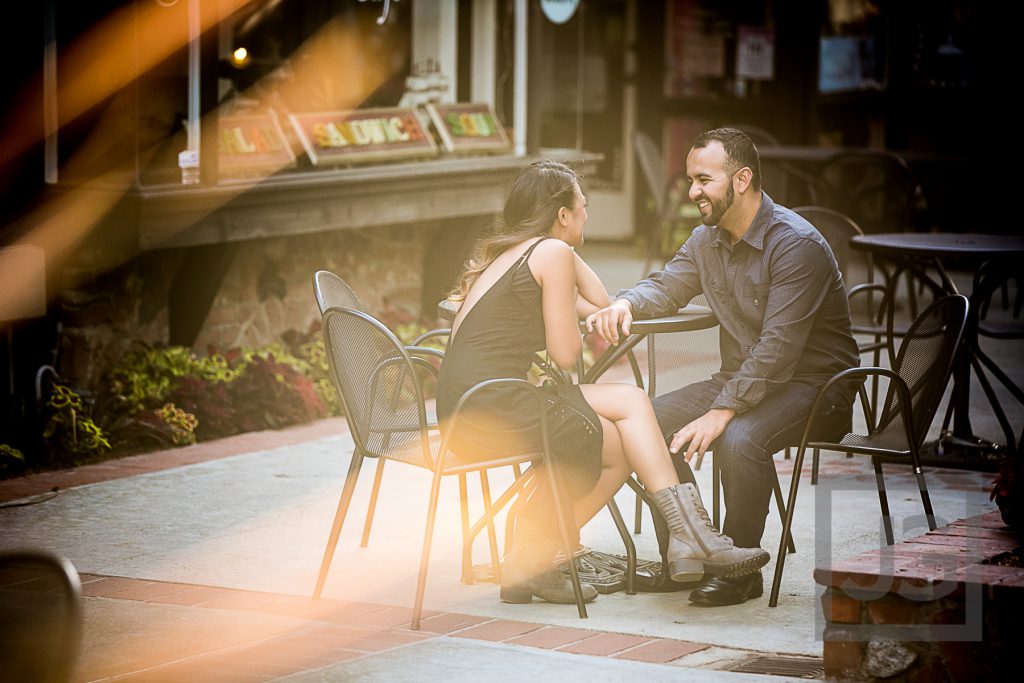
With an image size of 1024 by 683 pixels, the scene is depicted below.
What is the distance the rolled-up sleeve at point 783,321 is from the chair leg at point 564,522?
1.96 feet

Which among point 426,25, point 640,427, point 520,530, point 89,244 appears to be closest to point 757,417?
point 640,427

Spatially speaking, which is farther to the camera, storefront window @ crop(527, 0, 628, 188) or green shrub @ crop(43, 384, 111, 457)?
storefront window @ crop(527, 0, 628, 188)

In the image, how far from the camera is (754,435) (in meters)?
4.74

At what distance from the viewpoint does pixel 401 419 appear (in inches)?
186

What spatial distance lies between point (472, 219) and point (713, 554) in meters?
5.41

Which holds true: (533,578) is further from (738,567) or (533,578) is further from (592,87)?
(592,87)

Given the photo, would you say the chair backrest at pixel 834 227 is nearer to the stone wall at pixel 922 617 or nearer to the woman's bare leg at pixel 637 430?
the woman's bare leg at pixel 637 430

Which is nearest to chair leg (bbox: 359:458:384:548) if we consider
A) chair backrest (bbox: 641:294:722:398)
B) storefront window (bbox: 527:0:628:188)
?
chair backrest (bbox: 641:294:722:398)

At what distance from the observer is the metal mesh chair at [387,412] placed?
4488mm

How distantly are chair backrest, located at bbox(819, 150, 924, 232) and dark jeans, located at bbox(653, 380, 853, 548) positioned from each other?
570 centimetres

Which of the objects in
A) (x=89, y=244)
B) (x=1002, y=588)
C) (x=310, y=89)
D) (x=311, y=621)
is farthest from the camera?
(x=310, y=89)

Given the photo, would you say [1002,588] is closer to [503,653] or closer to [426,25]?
[503,653]

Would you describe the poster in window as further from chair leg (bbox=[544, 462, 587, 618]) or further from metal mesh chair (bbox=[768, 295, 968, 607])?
chair leg (bbox=[544, 462, 587, 618])

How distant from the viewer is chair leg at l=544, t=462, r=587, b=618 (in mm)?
4484
